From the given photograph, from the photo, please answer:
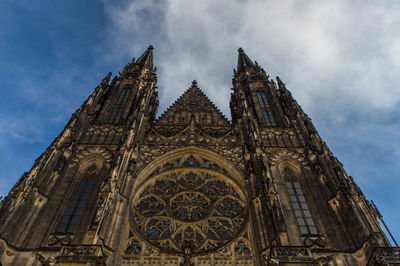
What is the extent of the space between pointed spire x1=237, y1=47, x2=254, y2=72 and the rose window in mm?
14729

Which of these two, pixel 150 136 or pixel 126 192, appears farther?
pixel 150 136

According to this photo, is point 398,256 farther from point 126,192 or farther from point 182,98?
point 182,98

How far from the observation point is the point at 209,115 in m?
20.4

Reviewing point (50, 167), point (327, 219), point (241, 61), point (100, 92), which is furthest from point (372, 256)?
point (241, 61)

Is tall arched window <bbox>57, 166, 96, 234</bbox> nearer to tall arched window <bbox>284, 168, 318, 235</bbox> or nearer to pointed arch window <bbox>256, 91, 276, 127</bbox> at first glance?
tall arched window <bbox>284, 168, 318, 235</bbox>

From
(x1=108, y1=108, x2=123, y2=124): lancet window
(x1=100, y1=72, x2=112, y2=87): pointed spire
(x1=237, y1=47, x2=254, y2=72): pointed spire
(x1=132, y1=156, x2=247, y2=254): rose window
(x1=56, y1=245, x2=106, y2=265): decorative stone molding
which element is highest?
(x1=237, y1=47, x2=254, y2=72): pointed spire

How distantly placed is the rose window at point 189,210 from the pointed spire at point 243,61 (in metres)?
14.7

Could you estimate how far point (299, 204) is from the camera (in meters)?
13.7

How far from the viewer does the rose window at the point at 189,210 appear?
11859 mm

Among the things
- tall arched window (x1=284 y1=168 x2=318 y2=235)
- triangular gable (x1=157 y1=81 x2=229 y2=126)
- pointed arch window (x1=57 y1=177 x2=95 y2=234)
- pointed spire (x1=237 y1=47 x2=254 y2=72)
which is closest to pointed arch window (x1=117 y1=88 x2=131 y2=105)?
triangular gable (x1=157 y1=81 x2=229 y2=126)

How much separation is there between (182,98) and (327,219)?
1310cm

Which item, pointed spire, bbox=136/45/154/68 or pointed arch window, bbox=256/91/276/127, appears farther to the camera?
pointed spire, bbox=136/45/154/68

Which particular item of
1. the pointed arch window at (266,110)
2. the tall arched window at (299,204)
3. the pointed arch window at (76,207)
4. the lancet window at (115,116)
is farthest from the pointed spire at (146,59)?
the tall arched window at (299,204)

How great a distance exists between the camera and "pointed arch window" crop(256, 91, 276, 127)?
1988 centimetres
